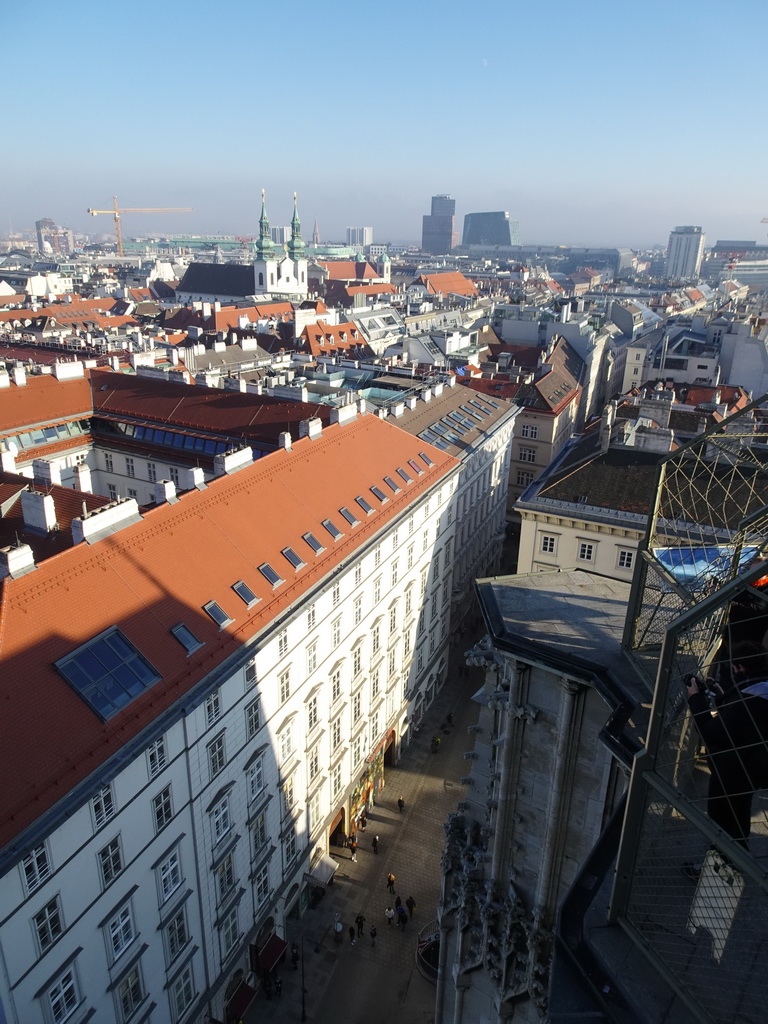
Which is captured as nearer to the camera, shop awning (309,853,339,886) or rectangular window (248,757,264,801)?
rectangular window (248,757,264,801)

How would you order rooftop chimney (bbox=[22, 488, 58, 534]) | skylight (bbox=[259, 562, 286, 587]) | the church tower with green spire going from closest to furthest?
1. rooftop chimney (bbox=[22, 488, 58, 534])
2. skylight (bbox=[259, 562, 286, 587])
3. the church tower with green spire

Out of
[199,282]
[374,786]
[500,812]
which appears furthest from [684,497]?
[199,282]

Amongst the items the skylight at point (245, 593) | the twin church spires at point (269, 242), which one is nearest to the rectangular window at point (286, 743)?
the skylight at point (245, 593)

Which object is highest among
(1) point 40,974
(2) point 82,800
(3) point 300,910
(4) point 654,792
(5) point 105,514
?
(4) point 654,792

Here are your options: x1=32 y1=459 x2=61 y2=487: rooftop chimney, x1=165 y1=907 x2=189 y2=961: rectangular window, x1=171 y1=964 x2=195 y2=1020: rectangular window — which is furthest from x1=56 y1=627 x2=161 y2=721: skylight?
x1=32 y1=459 x2=61 y2=487: rooftop chimney

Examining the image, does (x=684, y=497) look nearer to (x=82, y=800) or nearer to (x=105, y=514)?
(x=105, y=514)

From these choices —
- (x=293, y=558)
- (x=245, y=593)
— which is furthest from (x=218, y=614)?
(x=293, y=558)

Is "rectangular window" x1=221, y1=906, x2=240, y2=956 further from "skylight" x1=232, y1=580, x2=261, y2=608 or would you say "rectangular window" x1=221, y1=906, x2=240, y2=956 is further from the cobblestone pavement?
"skylight" x1=232, y1=580, x2=261, y2=608
